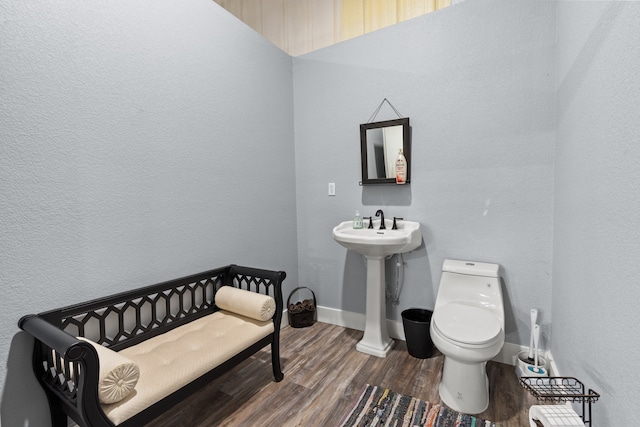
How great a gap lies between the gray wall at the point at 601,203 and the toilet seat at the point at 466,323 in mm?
351

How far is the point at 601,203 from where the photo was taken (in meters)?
1.10

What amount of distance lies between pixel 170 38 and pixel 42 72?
2.37ft

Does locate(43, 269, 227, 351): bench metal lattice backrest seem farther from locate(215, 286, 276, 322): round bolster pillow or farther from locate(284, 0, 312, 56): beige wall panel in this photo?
locate(284, 0, 312, 56): beige wall panel

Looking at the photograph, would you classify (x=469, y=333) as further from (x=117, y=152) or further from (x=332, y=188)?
(x=117, y=152)

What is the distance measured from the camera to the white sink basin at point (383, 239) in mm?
1925

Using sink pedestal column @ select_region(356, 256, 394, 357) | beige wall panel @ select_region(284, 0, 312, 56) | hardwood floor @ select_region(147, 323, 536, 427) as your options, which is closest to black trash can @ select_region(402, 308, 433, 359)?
hardwood floor @ select_region(147, 323, 536, 427)

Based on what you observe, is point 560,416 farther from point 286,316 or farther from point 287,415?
point 286,316

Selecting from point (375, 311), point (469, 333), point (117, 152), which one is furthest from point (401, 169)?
point (117, 152)

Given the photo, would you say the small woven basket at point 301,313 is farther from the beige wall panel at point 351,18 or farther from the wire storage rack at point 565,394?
the beige wall panel at point 351,18

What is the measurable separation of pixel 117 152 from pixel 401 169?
6.02 feet

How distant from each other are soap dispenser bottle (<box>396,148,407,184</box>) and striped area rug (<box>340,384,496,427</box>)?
1.44 m

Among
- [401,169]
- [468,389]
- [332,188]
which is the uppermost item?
[401,169]

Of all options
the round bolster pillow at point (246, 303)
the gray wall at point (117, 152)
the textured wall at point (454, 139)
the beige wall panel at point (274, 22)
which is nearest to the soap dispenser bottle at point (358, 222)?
the textured wall at point (454, 139)

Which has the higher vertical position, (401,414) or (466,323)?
(466,323)
